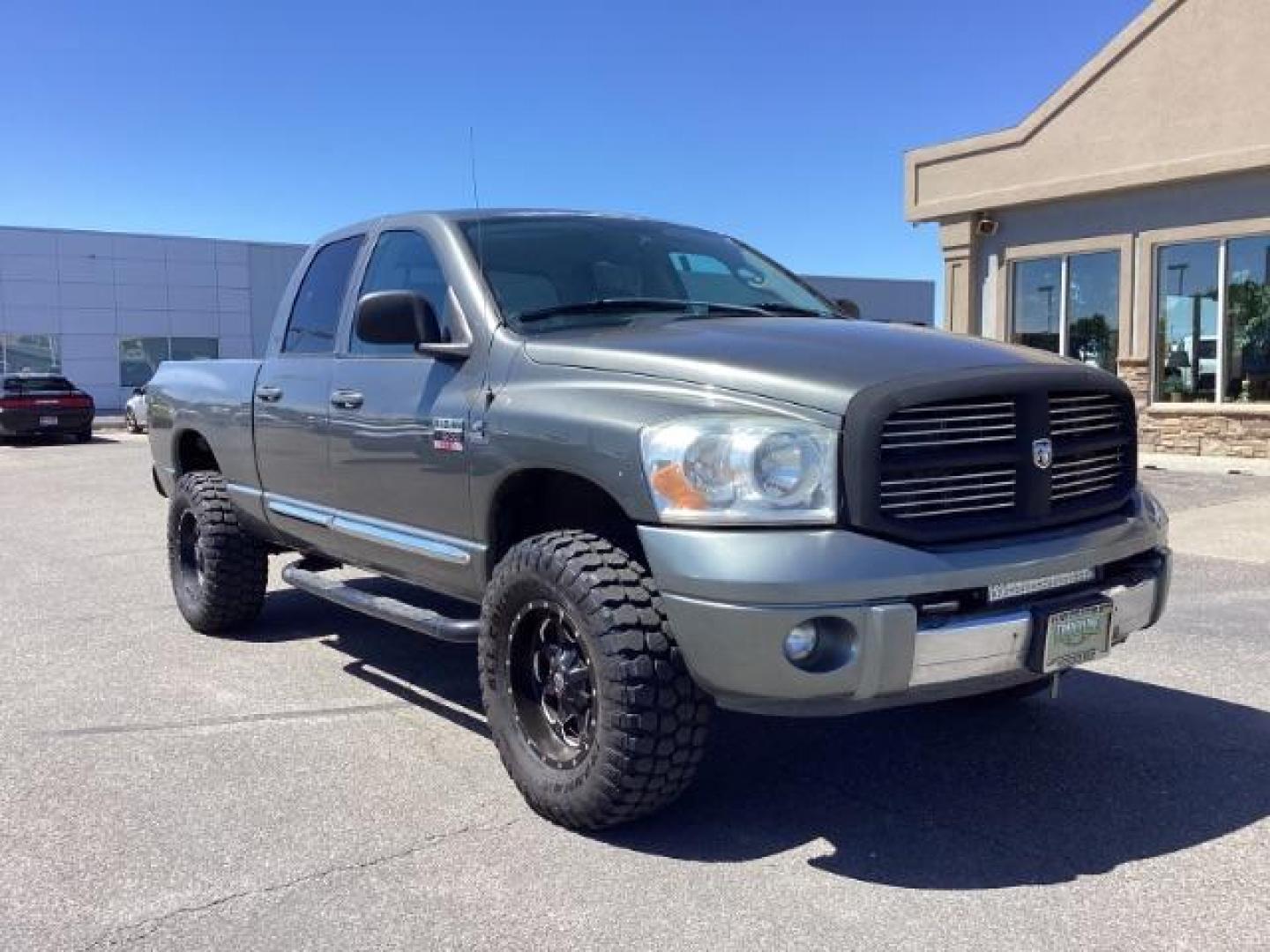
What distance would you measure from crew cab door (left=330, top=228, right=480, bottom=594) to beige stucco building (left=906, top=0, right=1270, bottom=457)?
1275cm

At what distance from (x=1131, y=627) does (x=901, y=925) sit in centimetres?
132

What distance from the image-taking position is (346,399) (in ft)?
16.0

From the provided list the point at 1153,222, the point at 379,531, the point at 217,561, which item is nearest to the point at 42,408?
the point at 1153,222

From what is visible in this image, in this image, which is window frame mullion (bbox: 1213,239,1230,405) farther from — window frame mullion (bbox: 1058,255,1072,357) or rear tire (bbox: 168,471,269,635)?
rear tire (bbox: 168,471,269,635)

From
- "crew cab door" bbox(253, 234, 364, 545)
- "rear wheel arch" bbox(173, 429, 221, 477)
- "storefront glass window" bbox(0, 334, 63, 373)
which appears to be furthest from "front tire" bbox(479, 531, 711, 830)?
"storefront glass window" bbox(0, 334, 63, 373)

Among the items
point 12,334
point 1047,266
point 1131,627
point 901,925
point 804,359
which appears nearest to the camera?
point 901,925

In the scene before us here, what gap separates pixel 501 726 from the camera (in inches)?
155

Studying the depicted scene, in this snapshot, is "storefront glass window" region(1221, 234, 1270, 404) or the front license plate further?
"storefront glass window" region(1221, 234, 1270, 404)

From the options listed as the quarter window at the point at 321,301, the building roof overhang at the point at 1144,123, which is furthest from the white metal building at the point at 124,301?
the quarter window at the point at 321,301

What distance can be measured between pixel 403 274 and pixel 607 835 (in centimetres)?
250

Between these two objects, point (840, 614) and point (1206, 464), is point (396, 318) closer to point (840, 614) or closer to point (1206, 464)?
point (840, 614)

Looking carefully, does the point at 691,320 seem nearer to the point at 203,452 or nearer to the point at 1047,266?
the point at 203,452

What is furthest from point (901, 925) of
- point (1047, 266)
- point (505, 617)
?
point (1047, 266)

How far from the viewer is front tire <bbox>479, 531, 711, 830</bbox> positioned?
341cm
